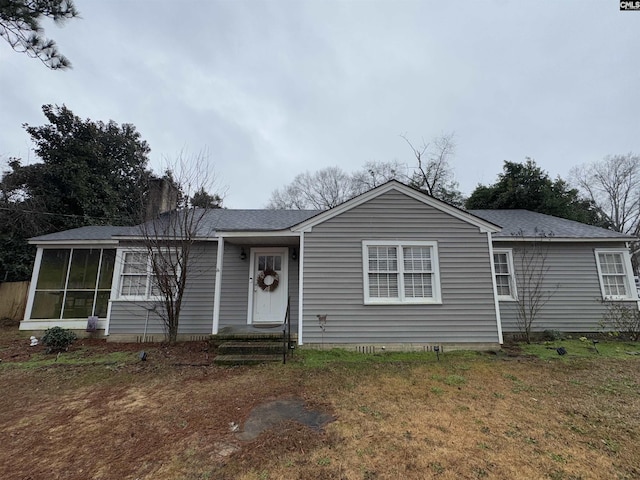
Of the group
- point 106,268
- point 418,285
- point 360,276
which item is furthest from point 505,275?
point 106,268

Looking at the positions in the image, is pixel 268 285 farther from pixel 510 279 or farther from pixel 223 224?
pixel 510 279

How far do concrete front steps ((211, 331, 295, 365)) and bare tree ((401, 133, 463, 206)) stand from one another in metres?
18.4

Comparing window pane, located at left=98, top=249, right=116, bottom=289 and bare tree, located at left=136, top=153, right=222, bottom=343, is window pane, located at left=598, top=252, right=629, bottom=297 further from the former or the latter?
window pane, located at left=98, top=249, right=116, bottom=289

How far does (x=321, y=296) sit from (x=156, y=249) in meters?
4.86

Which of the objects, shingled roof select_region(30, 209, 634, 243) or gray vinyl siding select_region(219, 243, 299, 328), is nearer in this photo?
gray vinyl siding select_region(219, 243, 299, 328)

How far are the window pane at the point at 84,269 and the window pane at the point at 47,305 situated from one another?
2.08 ft

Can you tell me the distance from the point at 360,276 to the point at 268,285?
2897 mm

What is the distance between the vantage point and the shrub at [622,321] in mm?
7949

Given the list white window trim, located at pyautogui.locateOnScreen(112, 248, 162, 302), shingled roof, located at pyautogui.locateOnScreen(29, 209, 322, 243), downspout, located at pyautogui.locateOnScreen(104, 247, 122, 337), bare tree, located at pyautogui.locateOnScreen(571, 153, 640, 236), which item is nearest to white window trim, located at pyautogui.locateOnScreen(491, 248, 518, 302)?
shingled roof, located at pyautogui.locateOnScreen(29, 209, 322, 243)

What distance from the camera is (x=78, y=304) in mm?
9125

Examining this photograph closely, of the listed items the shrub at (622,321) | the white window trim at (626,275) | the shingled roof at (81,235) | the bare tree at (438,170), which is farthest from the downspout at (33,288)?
the bare tree at (438,170)

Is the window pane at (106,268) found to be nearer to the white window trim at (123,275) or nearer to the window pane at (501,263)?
the white window trim at (123,275)

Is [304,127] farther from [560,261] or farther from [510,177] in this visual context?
[560,261]

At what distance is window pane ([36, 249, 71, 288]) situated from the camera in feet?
29.9
